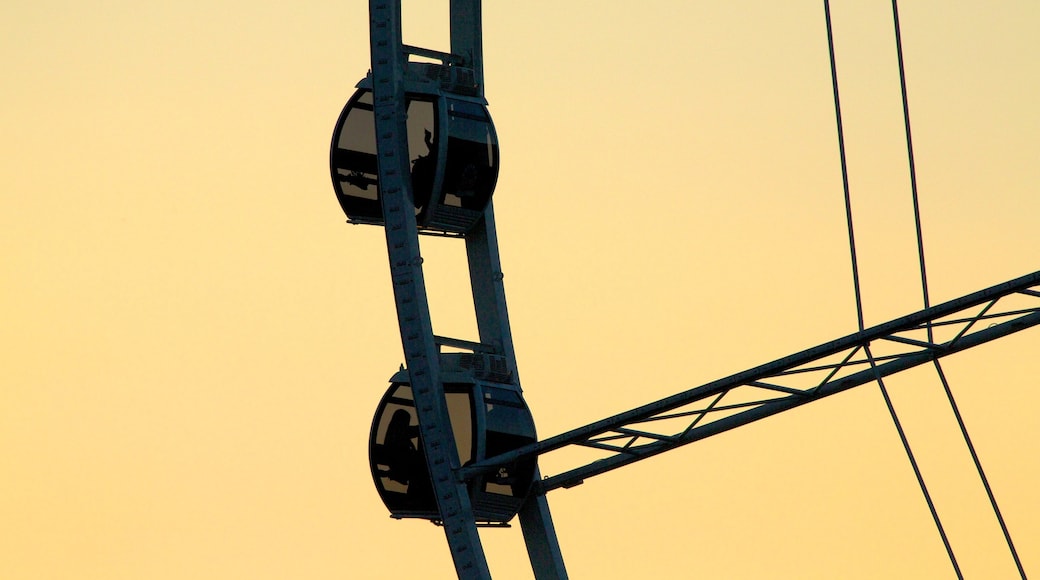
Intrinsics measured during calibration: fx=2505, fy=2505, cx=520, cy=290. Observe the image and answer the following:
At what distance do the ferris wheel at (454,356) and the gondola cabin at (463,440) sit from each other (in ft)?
0.08

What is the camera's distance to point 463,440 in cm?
4394

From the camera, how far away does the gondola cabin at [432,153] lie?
4428cm

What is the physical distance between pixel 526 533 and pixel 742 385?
18.9ft

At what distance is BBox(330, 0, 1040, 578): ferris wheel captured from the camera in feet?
143

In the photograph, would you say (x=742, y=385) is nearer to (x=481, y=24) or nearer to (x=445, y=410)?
(x=445, y=410)

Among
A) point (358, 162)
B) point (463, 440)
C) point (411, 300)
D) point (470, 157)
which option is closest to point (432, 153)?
point (470, 157)

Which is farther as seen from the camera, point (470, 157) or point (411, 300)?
point (470, 157)

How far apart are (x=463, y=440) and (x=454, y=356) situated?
1573 millimetres

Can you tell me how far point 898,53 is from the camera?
41500mm

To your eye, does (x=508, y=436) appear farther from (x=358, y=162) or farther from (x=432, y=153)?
(x=358, y=162)

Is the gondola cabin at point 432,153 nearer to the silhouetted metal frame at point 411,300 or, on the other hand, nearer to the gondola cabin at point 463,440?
the silhouetted metal frame at point 411,300

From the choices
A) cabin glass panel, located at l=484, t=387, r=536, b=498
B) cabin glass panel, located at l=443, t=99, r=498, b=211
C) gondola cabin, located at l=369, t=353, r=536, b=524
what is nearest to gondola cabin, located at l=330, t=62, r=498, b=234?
cabin glass panel, located at l=443, t=99, r=498, b=211

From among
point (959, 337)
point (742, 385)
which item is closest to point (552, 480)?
point (742, 385)

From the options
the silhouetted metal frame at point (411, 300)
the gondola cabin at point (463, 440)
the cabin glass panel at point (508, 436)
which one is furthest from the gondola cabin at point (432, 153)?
the cabin glass panel at point (508, 436)
